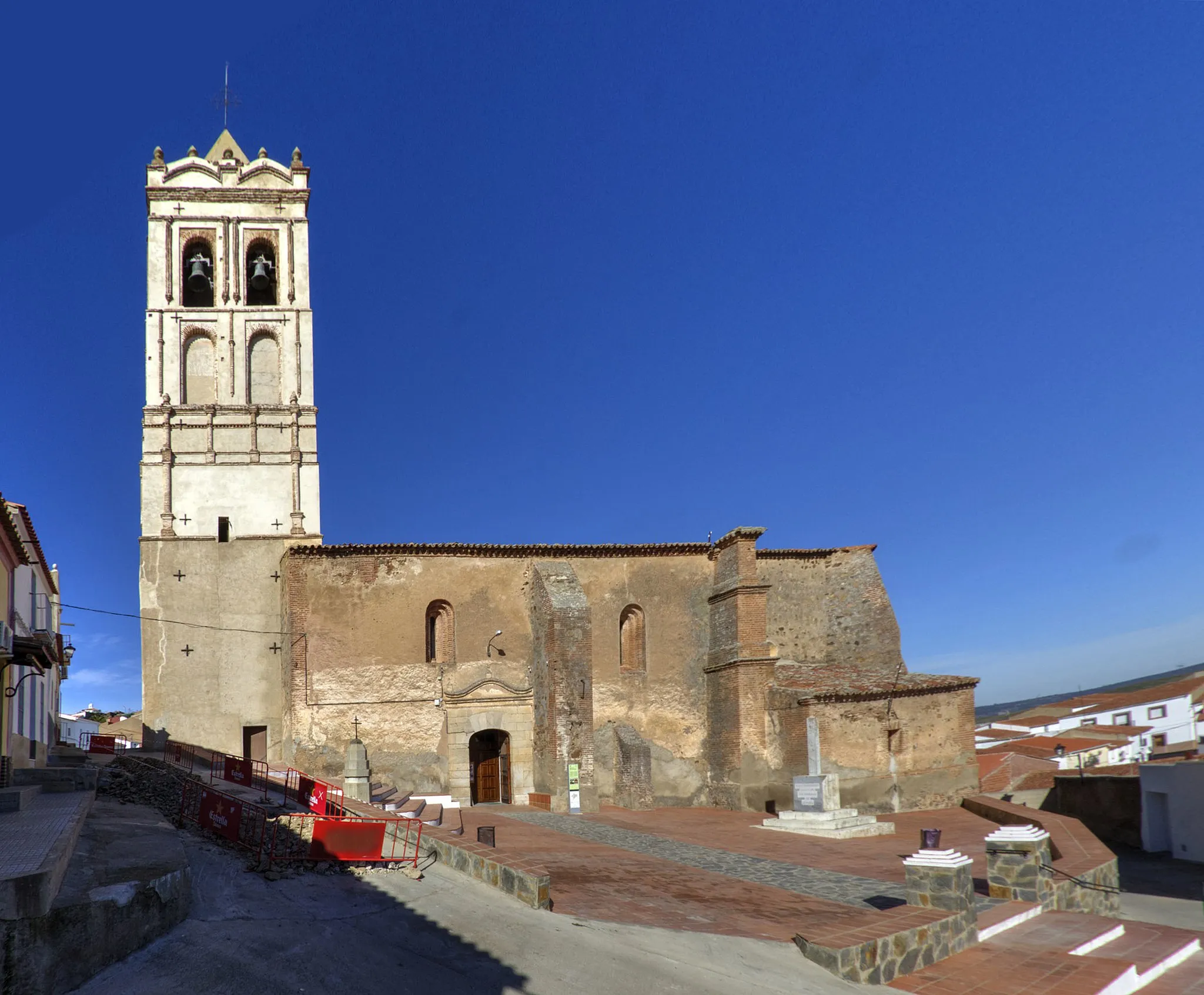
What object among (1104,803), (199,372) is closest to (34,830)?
(199,372)

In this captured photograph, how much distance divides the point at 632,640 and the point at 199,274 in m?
15.4

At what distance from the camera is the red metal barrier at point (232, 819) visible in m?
11.2

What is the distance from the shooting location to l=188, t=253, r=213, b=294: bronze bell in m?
27.1

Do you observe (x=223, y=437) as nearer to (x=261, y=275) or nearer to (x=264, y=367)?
(x=264, y=367)

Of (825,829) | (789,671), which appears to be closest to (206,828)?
(825,829)

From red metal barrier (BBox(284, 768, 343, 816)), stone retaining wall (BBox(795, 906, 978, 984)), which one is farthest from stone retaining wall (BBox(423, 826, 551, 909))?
stone retaining wall (BBox(795, 906, 978, 984))

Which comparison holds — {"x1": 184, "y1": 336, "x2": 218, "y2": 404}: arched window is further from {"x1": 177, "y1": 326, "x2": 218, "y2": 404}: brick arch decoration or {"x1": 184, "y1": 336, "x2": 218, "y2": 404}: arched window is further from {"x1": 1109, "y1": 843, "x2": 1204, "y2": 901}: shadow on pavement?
{"x1": 1109, "y1": 843, "x2": 1204, "y2": 901}: shadow on pavement

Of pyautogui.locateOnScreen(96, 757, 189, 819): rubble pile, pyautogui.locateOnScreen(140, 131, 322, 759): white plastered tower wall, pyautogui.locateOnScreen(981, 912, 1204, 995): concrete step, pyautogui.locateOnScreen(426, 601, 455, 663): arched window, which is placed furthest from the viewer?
pyautogui.locateOnScreen(140, 131, 322, 759): white plastered tower wall

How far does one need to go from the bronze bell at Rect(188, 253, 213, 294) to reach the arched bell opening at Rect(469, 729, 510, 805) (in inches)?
570

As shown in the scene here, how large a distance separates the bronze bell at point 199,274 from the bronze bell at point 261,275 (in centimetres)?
119

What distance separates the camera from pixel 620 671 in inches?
982

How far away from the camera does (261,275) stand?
27.4m

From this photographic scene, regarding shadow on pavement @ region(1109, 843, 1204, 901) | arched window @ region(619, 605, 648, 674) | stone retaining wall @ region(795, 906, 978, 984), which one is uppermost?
arched window @ region(619, 605, 648, 674)

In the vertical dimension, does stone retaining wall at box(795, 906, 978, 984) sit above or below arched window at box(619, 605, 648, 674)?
below
